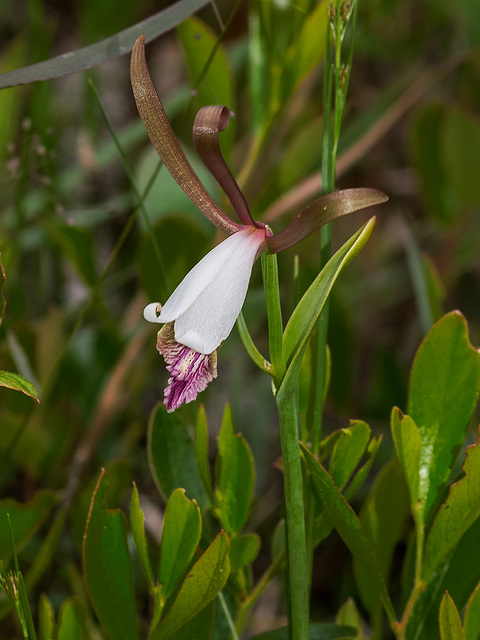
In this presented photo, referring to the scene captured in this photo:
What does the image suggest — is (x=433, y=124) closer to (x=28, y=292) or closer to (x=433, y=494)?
(x=28, y=292)

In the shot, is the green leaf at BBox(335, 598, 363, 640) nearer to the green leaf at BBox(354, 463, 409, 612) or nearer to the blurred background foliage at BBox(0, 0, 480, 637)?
the green leaf at BBox(354, 463, 409, 612)

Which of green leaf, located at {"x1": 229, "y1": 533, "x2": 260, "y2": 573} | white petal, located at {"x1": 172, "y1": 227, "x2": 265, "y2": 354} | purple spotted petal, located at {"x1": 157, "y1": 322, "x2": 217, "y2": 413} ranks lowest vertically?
green leaf, located at {"x1": 229, "y1": 533, "x2": 260, "y2": 573}

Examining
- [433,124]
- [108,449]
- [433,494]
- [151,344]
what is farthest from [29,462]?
[433,124]

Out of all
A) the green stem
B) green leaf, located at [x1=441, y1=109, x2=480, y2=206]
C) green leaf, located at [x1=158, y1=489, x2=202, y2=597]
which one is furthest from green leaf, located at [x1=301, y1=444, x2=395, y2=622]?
green leaf, located at [x1=441, y1=109, x2=480, y2=206]

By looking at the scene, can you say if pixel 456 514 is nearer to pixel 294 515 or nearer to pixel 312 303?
pixel 294 515

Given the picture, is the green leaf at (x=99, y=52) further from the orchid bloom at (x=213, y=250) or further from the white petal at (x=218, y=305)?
the white petal at (x=218, y=305)

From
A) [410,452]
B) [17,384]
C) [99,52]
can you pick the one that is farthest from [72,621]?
[99,52]
